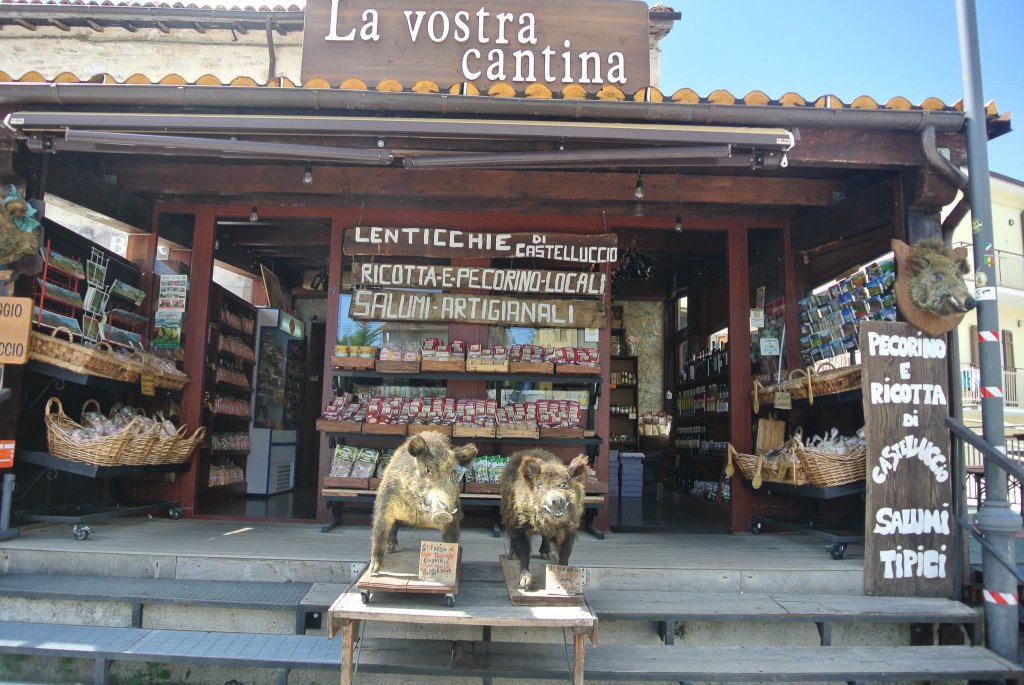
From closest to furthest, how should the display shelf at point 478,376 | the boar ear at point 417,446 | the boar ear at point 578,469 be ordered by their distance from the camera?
the boar ear at point 417,446 < the boar ear at point 578,469 < the display shelf at point 478,376

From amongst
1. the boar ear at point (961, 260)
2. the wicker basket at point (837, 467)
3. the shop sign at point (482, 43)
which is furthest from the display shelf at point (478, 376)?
the boar ear at point (961, 260)

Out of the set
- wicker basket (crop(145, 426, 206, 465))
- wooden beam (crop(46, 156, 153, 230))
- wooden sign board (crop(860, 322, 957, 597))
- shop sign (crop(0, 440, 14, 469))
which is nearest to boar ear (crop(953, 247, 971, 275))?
wooden sign board (crop(860, 322, 957, 597))

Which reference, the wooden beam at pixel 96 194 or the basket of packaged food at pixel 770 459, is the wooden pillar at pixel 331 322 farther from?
the basket of packaged food at pixel 770 459

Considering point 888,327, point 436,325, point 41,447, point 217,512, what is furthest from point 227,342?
point 888,327

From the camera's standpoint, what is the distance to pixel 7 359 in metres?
4.80

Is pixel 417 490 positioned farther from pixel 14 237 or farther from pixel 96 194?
pixel 96 194

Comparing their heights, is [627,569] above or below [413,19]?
below

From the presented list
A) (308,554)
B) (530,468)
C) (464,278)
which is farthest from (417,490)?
(464,278)

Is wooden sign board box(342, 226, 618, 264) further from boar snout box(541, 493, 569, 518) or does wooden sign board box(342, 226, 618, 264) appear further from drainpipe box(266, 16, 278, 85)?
drainpipe box(266, 16, 278, 85)

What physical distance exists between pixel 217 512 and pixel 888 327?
6.66m

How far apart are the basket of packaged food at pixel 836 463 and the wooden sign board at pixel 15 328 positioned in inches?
240

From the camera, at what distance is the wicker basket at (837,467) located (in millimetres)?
5184

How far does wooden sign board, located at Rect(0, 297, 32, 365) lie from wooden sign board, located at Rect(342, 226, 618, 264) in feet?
8.59

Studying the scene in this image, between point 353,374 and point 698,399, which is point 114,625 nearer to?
point 353,374
